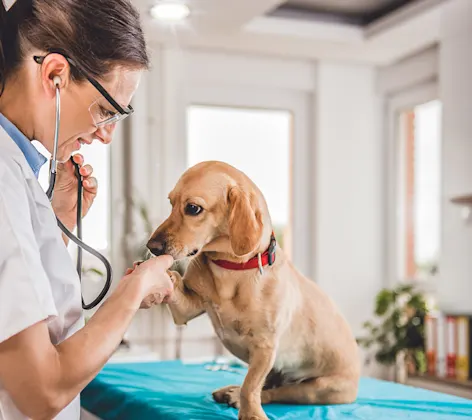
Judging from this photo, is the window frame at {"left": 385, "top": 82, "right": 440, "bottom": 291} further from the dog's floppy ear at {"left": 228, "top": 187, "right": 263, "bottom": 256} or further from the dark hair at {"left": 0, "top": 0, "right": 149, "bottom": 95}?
the dark hair at {"left": 0, "top": 0, "right": 149, "bottom": 95}

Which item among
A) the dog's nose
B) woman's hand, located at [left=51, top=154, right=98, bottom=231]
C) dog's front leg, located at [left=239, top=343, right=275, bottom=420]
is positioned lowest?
dog's front leg, located at [left=239, top=343, right=275, bottom=420]

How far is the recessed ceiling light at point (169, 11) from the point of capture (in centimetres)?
336

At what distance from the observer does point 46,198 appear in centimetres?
98

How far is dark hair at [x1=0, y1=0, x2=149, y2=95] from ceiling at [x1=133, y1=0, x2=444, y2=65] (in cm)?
275

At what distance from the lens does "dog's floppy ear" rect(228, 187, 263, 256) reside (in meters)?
1.14

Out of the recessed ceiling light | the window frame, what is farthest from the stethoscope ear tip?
the window frame

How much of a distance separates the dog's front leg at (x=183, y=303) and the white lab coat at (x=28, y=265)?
0.24 metres

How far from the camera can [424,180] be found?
470cm

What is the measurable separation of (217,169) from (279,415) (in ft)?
1.49

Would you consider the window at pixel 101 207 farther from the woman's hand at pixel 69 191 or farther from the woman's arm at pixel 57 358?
the woman's arm at pixel 57 358

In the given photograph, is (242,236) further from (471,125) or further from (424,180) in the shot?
(424,180)

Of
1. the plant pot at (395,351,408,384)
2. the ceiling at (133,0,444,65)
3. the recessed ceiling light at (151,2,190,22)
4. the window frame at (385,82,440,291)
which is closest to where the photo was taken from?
the recessed ceiling light at (151,2,190,22)

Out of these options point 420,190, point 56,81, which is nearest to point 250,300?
point 56,81

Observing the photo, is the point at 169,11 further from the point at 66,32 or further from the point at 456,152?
the point at 66,32
